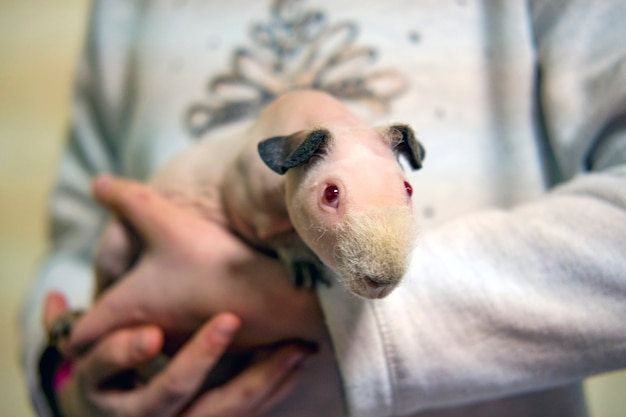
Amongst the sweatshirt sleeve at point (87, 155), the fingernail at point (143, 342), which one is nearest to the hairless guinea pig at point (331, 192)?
the fingernail at point (143, 342)

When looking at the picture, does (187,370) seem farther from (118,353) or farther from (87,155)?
(87,155)

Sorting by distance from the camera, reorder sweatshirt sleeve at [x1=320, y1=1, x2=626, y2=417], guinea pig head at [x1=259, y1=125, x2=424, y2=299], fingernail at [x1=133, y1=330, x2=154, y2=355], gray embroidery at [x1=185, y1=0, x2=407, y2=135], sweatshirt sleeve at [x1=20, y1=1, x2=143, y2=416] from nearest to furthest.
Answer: guinea pig head at [x1=259, y1=125, x2=424, y2=299] < sweatshirt sleeve at [x1=320, y1=1, x2=626, y2=417] < fingernail at [x1=133, y1=330, x2=154, y2=355] < gray embroidery at [x1=185, y1=0, x2=407, y2=135] < sweatshirt sleeve at [x1=20, y1=1, x2=143, y2=416]

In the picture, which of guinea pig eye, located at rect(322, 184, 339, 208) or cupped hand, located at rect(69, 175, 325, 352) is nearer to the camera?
guinea pig eye, located at rect(322, 184, 339, 208)

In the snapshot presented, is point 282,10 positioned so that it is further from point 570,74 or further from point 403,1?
point 570,74

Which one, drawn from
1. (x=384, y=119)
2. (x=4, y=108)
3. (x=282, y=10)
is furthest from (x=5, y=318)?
(x=384, y=119)

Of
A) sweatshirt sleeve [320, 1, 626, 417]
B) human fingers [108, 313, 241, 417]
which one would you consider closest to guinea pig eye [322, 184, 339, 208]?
sweatshirt sleeve [320, 1, 626, 417]

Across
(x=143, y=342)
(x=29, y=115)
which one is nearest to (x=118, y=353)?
(x=143, y=342)

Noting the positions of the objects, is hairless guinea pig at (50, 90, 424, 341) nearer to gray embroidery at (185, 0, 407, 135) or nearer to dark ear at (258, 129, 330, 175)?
dark ear at (258, 129, 330, 175)
